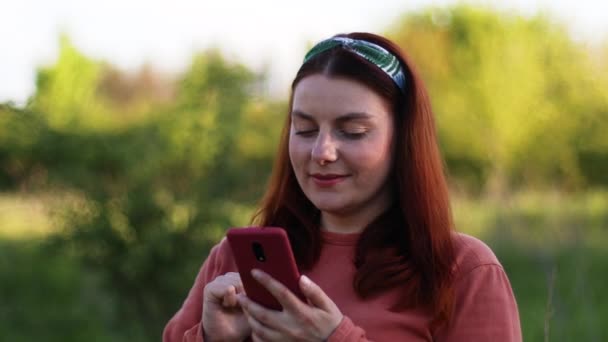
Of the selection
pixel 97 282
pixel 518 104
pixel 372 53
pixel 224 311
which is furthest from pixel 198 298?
pixel 518 104

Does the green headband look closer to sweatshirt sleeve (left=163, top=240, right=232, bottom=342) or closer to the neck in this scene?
the neck

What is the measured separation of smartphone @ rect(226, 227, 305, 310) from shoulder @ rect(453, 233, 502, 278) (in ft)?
1.21

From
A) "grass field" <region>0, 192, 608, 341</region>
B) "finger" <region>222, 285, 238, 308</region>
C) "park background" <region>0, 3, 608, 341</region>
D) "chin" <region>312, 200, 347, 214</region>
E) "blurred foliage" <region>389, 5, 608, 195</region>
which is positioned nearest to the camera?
"finger" <region>222, 285, 238, 308</region>

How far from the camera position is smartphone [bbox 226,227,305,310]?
1.83 metres

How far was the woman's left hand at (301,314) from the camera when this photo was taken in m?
1.85

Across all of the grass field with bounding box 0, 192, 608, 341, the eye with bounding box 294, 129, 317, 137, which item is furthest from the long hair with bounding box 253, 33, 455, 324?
the grass field with bounding box 0, 192, 608, 341

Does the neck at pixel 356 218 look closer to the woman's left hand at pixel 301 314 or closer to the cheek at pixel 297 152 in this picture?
the cheek at pixel 297 152

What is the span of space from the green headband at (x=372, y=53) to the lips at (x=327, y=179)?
0.83ft

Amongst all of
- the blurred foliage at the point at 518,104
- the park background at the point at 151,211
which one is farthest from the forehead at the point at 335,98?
the blurred foliage at the point at 518,104

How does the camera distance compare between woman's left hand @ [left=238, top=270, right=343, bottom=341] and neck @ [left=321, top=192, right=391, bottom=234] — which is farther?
neck @ [left=321, top=192, right=391, bottom=234]

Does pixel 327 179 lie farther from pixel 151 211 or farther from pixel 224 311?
pixel 151 211

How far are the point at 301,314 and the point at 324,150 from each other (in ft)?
1.16

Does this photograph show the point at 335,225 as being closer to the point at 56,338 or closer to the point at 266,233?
the point at 266,233

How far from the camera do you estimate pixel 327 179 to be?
2.06 metres
